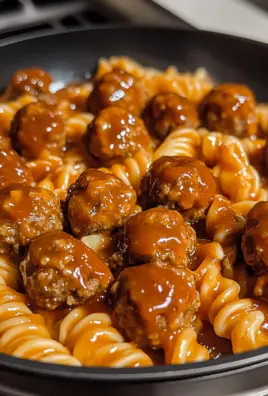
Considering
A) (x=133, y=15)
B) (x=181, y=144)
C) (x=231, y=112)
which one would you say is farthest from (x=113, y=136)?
(x=133, y=15)

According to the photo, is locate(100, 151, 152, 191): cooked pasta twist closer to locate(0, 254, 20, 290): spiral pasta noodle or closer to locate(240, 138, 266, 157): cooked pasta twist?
locate(240, 138, 266, 157): cooked pasta twist

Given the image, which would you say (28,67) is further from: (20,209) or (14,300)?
(14,300)

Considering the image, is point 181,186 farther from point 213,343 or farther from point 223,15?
point 223,15

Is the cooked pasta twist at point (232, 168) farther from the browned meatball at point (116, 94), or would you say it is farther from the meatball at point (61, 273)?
the meatball at point (61, 273)

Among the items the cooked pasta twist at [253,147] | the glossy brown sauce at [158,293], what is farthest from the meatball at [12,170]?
the cooked pasta twist at [253,147]

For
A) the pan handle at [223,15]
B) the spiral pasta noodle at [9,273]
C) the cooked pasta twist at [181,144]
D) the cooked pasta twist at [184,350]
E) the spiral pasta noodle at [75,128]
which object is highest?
the pan handle at [223,15]

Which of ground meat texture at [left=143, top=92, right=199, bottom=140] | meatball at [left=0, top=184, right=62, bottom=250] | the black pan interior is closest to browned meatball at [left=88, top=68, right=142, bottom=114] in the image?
ground meat texture at [left=143, top=92, right=199, bottom=140]
